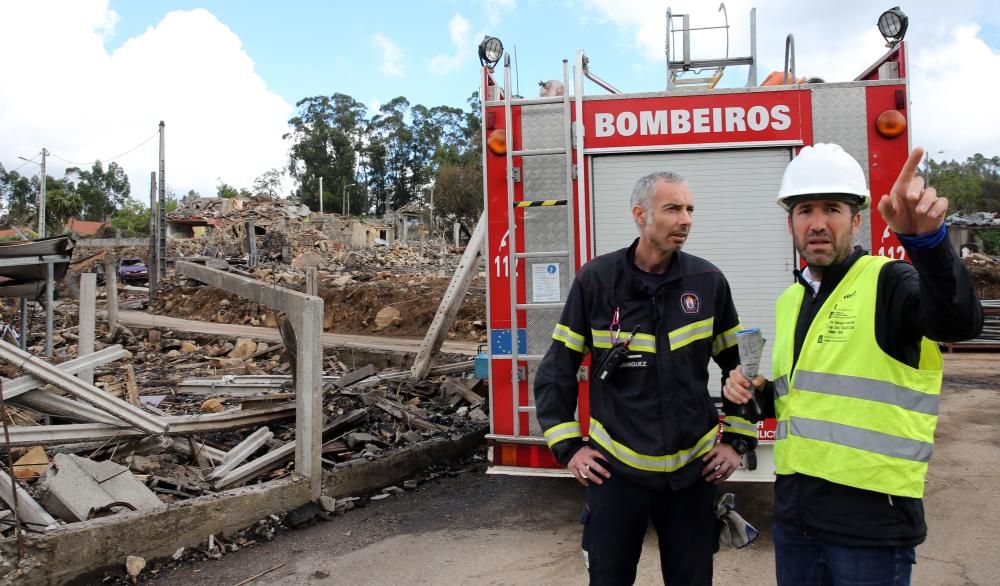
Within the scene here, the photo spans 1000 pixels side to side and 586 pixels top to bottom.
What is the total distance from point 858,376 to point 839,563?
0.54 m

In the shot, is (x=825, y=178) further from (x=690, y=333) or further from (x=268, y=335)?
(x=268, y=335)

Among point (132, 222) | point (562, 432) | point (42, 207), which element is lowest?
point (562, 432)

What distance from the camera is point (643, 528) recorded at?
2.66 m

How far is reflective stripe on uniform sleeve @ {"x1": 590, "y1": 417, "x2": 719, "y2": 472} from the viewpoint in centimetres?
256

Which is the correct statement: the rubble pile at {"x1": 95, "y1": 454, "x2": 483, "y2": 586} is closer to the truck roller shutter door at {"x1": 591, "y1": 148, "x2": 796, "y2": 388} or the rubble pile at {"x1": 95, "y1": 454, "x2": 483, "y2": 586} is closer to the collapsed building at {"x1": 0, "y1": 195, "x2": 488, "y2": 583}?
the collapsed building at {"x1": 0, "y1": 195, "x2": 488, "y2": 583}

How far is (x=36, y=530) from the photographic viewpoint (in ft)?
14.2

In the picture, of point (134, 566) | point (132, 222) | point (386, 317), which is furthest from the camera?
point (132, 222)

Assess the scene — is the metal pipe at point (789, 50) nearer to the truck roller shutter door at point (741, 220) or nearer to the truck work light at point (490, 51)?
the truck roller shutter door at point (741, 220)

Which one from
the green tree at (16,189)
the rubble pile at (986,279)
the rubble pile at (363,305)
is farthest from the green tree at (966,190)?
the green tree at (16,189)

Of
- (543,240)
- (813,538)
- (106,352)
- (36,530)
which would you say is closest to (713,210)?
(543,240)

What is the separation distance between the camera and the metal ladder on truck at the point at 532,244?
498 centimetres

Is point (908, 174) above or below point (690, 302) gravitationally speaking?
above

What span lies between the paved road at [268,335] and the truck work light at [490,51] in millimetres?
9152

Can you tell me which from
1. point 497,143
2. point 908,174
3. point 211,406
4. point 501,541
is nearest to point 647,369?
point 908,174
